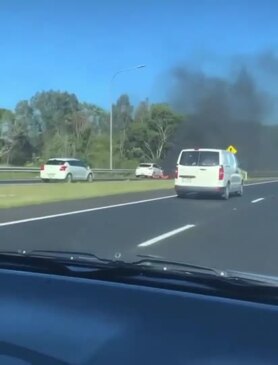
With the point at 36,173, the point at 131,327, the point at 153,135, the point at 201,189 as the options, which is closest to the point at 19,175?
the point at 36,173

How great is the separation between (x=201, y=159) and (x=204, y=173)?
66cm

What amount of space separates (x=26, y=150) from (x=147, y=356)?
276 ft

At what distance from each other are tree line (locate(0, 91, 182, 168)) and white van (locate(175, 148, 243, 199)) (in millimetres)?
41842

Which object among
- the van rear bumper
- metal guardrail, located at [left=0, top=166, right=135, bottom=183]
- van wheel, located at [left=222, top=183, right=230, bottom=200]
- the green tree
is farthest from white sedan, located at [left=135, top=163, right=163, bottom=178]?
the van rear bumper

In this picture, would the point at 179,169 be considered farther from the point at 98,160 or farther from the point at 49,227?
the point at 98,160

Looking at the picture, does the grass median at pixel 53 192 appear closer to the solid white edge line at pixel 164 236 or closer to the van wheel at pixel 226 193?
the van wheel at pixel 226 193

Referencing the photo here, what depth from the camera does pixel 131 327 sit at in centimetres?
252

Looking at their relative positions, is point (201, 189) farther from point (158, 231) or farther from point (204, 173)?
point (158, 231)

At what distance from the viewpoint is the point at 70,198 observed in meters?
23.7

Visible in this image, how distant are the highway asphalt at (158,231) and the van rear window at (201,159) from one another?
2.93 m

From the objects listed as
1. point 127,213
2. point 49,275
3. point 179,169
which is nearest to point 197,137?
point 179,169

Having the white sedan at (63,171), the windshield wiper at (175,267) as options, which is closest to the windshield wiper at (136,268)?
the windshield wiper at (175,267)

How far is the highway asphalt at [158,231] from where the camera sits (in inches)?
400

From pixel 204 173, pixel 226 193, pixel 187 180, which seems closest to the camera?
pixel 204 173
